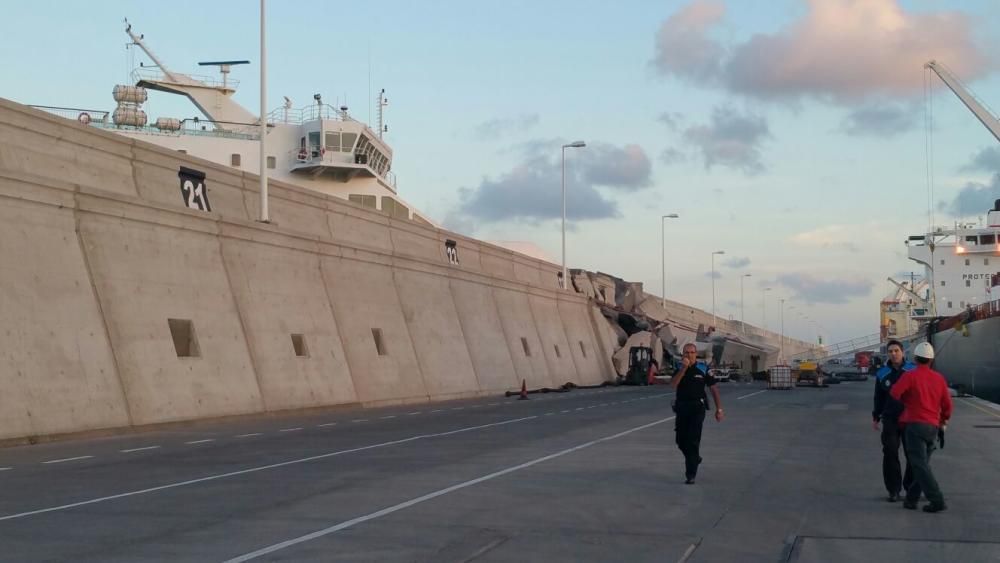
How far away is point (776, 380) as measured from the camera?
59.5 metres

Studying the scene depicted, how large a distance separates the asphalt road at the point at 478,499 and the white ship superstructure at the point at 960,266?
59033 millimetres

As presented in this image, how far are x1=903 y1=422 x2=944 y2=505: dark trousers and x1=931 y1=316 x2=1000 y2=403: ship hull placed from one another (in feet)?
126

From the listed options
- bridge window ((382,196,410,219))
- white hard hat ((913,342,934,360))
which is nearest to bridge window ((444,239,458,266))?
bridge window ((382,196,410,219))

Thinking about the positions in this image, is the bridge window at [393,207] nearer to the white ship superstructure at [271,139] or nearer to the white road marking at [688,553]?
the white ship superstructure at [271,139]

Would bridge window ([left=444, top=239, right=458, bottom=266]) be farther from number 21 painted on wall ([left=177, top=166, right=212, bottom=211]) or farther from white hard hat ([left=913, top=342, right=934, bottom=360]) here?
white hard hat ([left=913, top=342, right=934, bottom=360])

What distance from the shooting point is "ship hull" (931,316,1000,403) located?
155 feet

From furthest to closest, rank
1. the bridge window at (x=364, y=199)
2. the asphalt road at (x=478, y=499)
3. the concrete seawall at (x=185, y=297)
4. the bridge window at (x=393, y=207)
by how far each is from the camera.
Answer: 1. the bridge window at (x=393, y=207)
2. the bridge window at (x=364, y=199)
3. the concrete seawall at (x=185, y=297)
4. the asphalt road at (x=478, y=499)

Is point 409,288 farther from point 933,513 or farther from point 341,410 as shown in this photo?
point 933,513

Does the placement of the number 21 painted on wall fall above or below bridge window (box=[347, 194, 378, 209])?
below

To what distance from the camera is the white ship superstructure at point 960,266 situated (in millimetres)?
76875

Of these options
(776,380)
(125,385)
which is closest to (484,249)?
(776,380)

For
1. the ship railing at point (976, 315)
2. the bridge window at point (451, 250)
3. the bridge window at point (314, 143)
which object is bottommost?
the ship railing at point (976, 315)

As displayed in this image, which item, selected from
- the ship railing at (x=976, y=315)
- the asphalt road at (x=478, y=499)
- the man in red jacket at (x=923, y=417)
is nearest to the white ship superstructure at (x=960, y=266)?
the ship railing at (x=976, y=315)

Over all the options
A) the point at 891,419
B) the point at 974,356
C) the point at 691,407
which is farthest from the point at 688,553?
the point at 974,356
